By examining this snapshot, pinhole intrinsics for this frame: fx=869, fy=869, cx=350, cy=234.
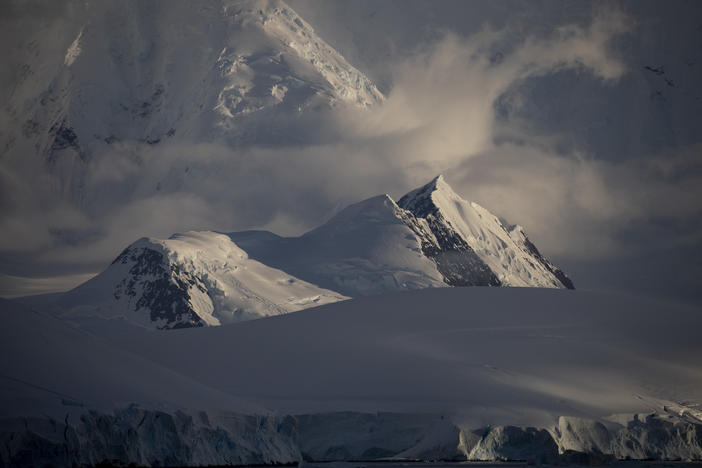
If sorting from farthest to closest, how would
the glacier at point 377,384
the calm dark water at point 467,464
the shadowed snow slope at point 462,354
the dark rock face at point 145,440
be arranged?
the shadowed snow slope at point 462,354, the calm dark water at point 467,464, the glacier at point 377,384, the dark rock face at point 145,440

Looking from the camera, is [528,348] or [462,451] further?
[528,348]

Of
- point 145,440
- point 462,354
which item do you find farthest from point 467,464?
point 145,440

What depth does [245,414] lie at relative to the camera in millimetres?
53156

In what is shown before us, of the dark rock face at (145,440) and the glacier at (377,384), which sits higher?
the glacier at (377,384)

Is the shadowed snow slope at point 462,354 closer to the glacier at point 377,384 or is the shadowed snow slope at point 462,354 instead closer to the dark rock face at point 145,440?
the glacier at point 377,384

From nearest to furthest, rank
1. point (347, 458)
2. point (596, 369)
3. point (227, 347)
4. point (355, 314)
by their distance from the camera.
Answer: point (347, 458) < point (596, 369) < point (227, 347) < point (355, 314)

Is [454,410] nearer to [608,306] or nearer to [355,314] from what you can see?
[355,314]

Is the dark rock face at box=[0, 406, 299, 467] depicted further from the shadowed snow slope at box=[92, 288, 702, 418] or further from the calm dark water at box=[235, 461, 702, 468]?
the shadowed snow slope at box=[92, 288, 702, 418]

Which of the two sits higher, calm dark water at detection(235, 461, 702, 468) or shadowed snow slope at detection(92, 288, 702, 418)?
shadowed snow slope at detection(92, 288, 702, 418)

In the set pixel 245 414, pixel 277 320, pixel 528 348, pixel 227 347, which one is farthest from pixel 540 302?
pixel 245 414

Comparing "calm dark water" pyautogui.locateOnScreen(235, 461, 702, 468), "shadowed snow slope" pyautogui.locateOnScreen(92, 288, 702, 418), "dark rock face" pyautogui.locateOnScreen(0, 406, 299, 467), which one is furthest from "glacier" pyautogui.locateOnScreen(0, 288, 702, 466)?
"calm dark water" pyautogui.locateOnScreen(235, 461, 702, 468)

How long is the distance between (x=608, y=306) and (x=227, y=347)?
40.9 m

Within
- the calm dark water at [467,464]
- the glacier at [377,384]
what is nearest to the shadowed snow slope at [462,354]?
the glacier at [377,384]

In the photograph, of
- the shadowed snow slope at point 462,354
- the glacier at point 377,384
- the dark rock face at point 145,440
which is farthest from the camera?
the shadowed snow slope at point 462,354
